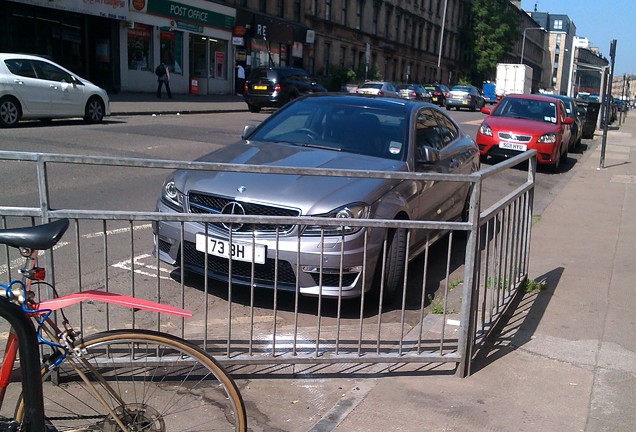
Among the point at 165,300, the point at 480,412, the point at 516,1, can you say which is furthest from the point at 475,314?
the point at 516,1

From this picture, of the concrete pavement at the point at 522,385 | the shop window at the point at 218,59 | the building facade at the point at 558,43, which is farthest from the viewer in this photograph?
the building facade at the point at 558,43

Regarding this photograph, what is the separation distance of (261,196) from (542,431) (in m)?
2.46

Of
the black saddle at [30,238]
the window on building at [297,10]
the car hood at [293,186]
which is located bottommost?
the car hood at [293,186]

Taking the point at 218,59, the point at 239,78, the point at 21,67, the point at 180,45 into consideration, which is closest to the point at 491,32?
the point at 239,78

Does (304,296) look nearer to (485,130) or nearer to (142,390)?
(142,390)

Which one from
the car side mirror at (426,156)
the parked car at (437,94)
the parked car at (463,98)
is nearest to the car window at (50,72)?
the car side mirror at (426,156)

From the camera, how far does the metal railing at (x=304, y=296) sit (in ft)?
11.8

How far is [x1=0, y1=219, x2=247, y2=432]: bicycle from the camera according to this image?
2502 mm

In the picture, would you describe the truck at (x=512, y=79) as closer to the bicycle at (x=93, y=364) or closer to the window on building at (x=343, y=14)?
the window on building at (x=343, y=14)

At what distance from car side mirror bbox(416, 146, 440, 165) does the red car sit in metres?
9.01

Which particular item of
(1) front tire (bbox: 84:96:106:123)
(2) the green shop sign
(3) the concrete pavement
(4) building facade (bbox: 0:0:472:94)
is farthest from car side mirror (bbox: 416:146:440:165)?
(2) the green shop sign

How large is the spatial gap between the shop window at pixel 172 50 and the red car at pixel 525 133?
2134cm

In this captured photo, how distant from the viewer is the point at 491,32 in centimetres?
7869

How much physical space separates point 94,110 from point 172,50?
17323 mm
